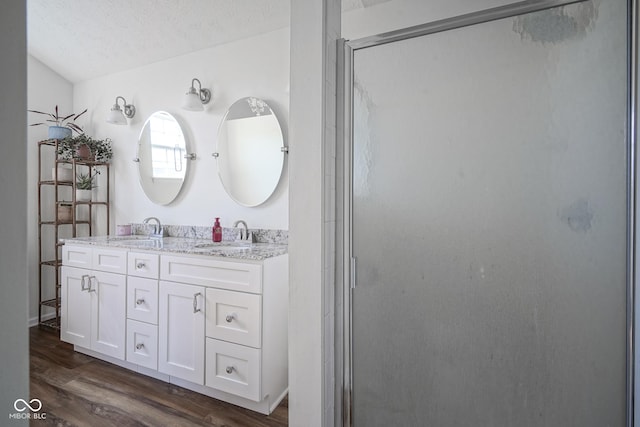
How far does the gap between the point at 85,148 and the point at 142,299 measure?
1.73 m

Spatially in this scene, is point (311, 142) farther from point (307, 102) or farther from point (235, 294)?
point (235, 294)

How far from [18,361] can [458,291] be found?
1086 mm

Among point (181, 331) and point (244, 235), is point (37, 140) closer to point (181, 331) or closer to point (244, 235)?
point (244, 235)

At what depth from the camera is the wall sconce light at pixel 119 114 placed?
2799 mm

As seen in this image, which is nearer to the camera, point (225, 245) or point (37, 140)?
point (225, 245)

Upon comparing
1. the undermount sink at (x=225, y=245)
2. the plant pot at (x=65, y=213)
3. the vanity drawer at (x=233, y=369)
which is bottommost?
the vanity drawer at (x=233, y=369)

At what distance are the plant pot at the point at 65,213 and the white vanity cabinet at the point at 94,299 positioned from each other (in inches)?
27.2

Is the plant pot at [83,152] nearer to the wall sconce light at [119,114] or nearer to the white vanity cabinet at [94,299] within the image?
the wall sconce light at [119,114]

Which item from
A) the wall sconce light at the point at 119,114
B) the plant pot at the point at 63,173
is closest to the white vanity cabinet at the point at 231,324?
the wall sconce light at the point at 119,114

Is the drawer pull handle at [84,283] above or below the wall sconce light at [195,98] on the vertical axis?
below

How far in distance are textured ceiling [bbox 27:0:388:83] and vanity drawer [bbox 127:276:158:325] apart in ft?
6.24

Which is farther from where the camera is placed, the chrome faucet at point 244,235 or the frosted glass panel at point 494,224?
the chrome faucet at point 244,235

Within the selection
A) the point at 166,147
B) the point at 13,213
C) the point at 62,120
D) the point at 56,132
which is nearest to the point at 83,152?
the point at 56,132

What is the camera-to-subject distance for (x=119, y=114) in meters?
2.81
